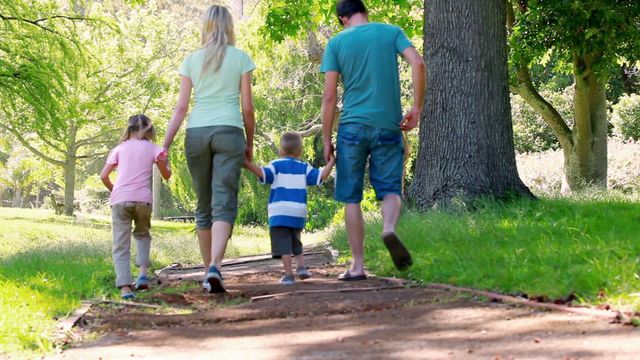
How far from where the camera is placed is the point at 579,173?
63.0ft

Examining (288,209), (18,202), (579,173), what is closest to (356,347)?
(288,209)

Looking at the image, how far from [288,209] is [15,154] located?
50548 millimetres

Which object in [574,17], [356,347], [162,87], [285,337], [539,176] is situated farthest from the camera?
[162,87]

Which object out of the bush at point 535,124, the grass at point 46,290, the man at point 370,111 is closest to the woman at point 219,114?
the man at point 370,111

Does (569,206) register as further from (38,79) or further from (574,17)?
(38,79)

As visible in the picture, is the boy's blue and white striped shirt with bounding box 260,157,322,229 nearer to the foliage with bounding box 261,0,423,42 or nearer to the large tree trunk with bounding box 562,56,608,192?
the foliage with bounding box 261,0,423,42

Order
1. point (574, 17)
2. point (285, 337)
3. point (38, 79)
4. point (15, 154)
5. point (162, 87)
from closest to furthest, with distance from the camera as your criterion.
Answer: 1. point (285, 337)
2. point (574, 17)
3. point (38, 79)
4. point (162, 87)
5. point (15, 154)

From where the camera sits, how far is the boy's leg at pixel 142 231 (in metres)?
7.66

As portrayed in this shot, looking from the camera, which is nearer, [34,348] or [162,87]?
[34,348]

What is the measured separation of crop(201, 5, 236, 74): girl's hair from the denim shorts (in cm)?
111

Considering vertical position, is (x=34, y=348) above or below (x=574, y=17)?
below

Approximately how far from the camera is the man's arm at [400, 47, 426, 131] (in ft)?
23.1

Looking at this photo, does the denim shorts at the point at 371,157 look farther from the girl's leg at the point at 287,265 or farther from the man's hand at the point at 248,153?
the girl's leg at the point at 287,265

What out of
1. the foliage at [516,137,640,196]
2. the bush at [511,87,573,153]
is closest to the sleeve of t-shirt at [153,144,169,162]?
the foliage at [516,137,640,196]
